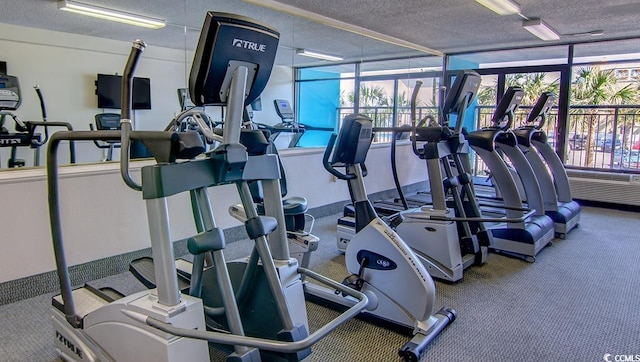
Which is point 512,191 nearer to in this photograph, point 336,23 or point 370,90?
point 336,23

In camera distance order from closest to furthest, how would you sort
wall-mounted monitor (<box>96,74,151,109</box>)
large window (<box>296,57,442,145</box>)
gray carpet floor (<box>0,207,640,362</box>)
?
gray carpet floor (<box>0,207,640,362</box>), wall-mounted monitor (<box>96,74,151,109</box>), large window (<box>296,57,442,145</box>)

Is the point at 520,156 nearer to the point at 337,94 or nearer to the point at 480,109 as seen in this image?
the point at 337,94

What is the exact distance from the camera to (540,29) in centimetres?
536

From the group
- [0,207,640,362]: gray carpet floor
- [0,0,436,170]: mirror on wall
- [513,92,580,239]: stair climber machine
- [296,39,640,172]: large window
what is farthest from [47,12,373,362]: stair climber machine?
[296,39,640,172]: large window

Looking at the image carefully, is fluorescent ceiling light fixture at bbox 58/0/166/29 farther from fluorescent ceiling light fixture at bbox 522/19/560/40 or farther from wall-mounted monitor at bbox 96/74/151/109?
fluorescent ceiling light fixture at bbox 522/19/560/40

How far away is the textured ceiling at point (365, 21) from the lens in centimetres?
399

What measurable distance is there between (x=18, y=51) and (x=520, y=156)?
475 cm

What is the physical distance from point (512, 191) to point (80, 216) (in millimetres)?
3712

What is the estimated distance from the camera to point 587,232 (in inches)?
188

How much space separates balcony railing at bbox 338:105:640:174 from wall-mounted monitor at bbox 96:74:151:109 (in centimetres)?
301

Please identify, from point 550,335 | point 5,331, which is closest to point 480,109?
point 550,335

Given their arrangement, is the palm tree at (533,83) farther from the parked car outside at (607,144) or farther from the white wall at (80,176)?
the white wall at (80,176)

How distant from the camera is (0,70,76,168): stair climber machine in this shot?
324cm

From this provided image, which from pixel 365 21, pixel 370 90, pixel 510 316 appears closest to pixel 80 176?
pixel 510 316
